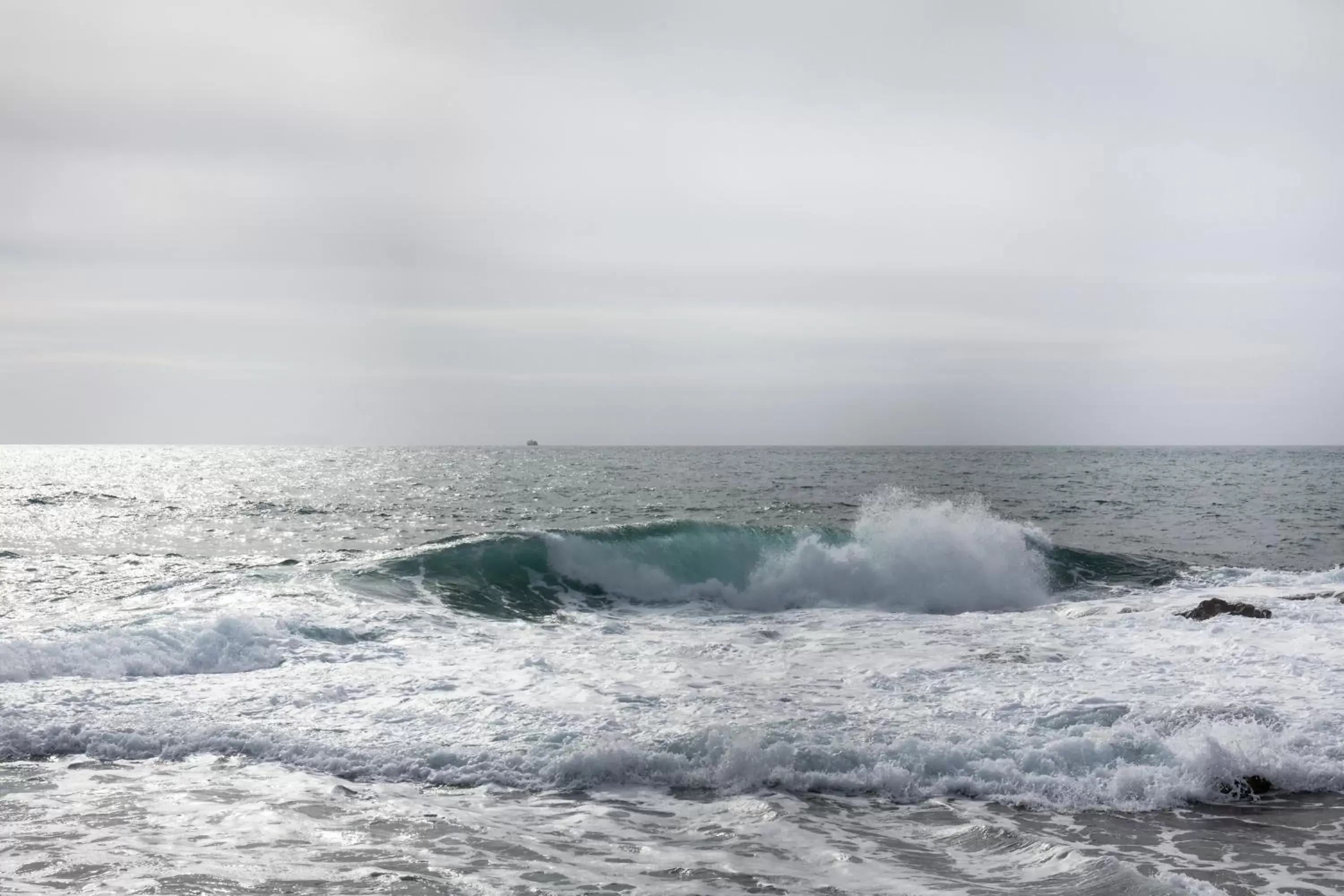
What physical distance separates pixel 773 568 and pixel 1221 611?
9.22 m

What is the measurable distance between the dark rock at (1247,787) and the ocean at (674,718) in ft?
0.08

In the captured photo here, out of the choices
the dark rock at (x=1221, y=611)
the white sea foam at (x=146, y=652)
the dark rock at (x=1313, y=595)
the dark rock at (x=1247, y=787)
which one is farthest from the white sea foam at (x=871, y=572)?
the dark rock at (x=1247, y=787)

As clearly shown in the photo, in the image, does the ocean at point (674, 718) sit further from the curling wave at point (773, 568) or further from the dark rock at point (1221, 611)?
the dark rock at point (1221, 611)

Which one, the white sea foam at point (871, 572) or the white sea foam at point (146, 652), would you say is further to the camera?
the white sea foam at point (871, 572)

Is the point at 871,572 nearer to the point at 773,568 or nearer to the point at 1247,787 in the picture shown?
the point at 773,568

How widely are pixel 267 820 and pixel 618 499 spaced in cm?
3669

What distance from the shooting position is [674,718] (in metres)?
9.69

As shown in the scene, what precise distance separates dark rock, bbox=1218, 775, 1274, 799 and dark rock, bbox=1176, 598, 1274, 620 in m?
7.67

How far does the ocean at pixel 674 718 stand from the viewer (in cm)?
639

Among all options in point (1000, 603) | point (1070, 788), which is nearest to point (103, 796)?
point (1070, 788)

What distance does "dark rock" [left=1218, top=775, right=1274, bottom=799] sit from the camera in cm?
780

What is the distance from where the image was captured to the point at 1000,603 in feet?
65.2

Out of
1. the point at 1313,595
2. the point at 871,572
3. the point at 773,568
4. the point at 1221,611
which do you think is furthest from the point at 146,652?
the point at 1313,595

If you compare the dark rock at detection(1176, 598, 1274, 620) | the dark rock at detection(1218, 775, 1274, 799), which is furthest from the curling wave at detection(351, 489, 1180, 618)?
the dark rock at detection(1218, 775, 1274, 799)
